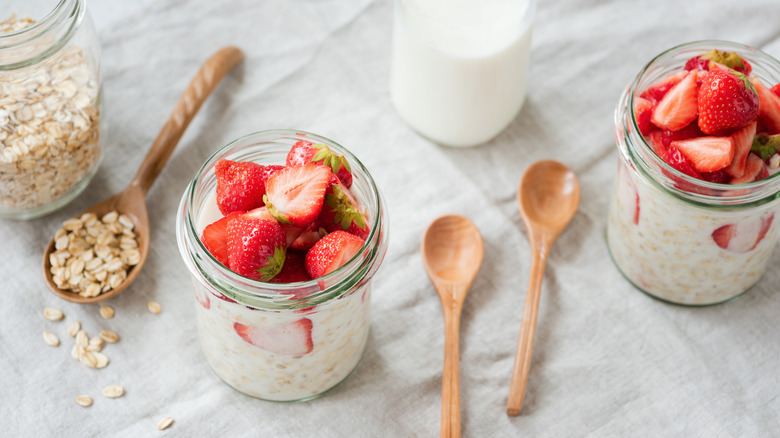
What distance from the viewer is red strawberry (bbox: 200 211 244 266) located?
1.01 metres

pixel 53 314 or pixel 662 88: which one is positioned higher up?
pixel 662 88

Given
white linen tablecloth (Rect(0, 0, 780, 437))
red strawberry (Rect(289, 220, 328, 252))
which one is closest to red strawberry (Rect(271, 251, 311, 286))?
red strawberry (Rect(289, 220, 328, 252))

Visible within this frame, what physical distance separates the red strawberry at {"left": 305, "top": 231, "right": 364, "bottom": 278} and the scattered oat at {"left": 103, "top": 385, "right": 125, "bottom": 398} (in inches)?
17.6

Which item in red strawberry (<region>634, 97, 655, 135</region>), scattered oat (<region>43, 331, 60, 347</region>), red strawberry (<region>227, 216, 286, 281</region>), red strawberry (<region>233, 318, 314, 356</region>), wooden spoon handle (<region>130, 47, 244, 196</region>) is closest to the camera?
red strawberry (<region>227, 216, 286, 281</region>)

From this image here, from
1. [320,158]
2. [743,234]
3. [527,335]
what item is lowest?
[527,335]

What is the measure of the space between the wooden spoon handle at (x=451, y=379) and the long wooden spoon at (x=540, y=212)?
10cm

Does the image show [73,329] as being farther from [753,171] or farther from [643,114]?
[753,171]

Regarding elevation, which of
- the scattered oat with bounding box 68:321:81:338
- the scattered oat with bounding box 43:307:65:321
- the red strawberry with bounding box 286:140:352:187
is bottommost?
the scattered oat with bounding box 68:321:81:338

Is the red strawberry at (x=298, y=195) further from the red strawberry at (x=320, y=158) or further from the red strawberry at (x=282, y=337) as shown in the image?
the red strawberry at (x=282, y=337)

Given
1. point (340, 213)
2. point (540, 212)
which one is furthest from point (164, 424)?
point (540, 212)

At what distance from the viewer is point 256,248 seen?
3.09 feet

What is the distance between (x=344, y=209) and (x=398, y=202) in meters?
0.44

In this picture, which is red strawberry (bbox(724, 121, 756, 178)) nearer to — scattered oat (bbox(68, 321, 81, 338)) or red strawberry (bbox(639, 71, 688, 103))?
red strawberry (bbox(639, 71, 688, 103))

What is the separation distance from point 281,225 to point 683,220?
0.58m
